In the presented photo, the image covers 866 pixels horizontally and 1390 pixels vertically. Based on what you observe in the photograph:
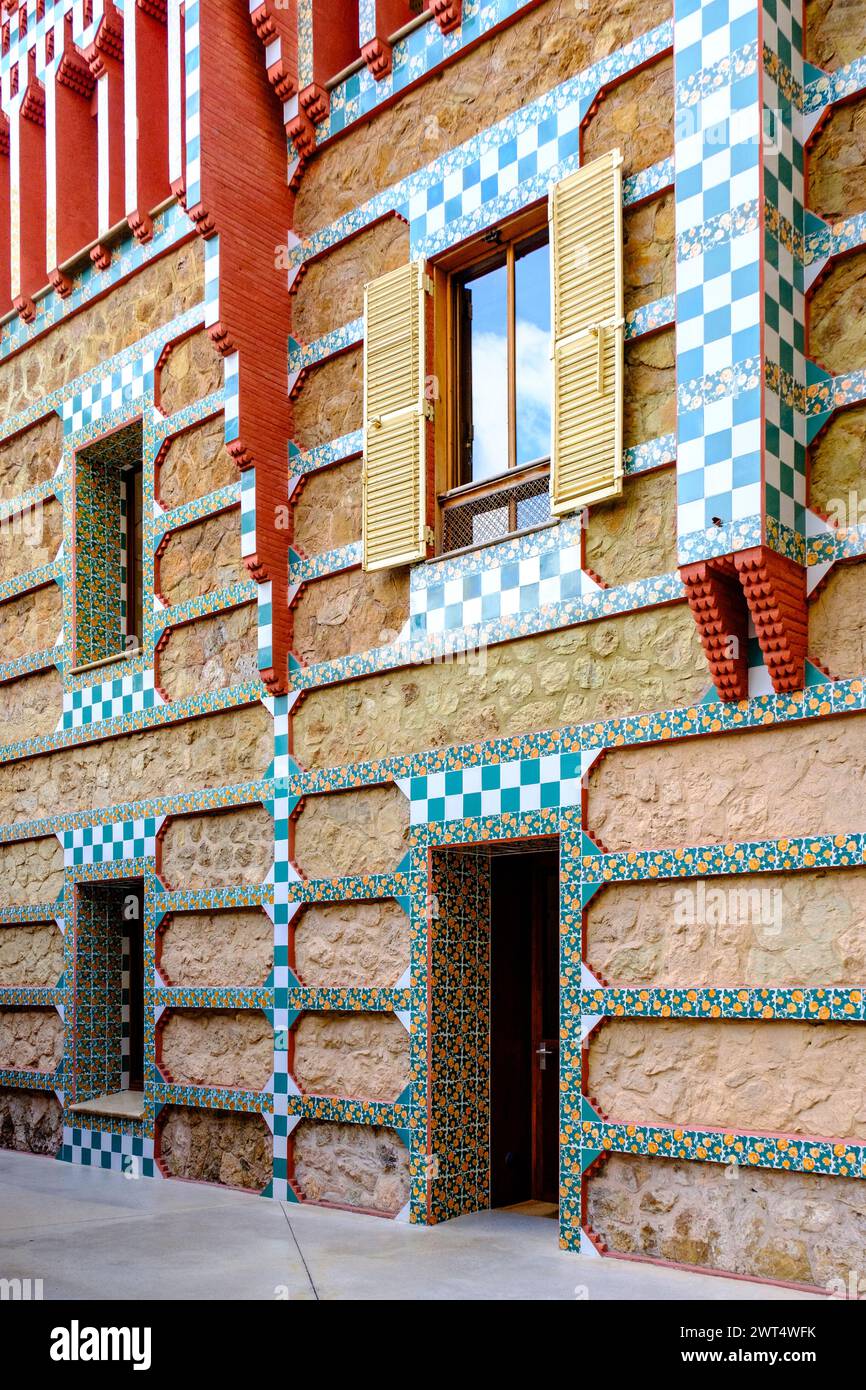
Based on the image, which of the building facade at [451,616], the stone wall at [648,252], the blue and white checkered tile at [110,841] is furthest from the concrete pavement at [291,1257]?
the stone wall at [648,252]

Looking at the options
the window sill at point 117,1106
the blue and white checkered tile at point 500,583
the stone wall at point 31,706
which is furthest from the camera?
the stone wall at point 31,706

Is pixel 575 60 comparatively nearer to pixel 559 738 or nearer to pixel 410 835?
pixel 559 738

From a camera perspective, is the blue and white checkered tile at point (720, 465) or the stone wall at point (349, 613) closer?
the blue and white checkered tile at point (720, 465)

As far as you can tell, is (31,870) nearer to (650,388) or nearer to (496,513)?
(496,513)

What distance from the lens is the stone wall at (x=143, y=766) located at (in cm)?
1070

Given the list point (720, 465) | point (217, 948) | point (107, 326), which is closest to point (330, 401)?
point (107, 326)

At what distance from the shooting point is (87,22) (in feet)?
41.7

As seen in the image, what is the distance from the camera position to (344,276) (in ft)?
33.0

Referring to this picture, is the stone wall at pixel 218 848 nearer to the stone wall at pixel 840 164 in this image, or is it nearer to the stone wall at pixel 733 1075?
the stone wall at pixel 733 1075

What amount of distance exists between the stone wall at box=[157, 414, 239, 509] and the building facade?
0.04 meters

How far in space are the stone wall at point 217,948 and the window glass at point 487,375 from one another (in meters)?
3.67

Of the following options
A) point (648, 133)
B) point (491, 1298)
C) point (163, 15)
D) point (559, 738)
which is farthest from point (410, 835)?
point (163, 15)

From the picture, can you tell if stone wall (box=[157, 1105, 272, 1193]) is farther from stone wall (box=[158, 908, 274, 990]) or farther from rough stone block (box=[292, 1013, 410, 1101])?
stone wall (box=[158, 908, 274, 990])

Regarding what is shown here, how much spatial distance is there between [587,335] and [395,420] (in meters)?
1.72
